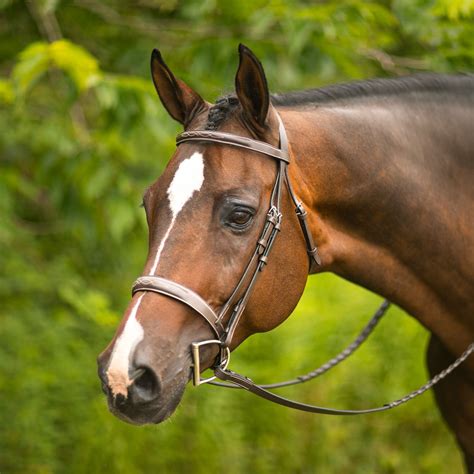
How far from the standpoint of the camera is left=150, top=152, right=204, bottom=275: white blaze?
8.43 feet

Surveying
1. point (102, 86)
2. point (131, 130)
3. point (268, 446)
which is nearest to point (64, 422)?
point (268, 446)

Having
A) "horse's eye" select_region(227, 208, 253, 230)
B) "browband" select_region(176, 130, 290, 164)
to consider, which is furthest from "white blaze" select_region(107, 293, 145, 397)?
"browband" select_region(176, 130, 290, 164)

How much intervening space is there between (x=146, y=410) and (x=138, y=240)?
3.41 meters

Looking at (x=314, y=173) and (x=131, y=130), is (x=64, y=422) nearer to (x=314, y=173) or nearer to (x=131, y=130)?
(x=131, y=130)

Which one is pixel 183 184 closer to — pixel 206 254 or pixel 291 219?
pixel 206 254

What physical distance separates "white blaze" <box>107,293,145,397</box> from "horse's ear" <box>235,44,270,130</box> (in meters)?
0.89

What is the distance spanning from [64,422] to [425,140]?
12.5ft

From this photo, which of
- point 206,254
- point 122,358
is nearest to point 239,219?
point 206,254

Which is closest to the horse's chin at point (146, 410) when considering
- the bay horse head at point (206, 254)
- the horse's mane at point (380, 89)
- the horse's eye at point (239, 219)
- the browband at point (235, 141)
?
the bay horse head at point (206, 254)

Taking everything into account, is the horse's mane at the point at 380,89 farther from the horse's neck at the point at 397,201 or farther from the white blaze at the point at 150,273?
the white blaze at the point at 150,273

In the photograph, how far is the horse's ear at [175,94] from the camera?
291cm

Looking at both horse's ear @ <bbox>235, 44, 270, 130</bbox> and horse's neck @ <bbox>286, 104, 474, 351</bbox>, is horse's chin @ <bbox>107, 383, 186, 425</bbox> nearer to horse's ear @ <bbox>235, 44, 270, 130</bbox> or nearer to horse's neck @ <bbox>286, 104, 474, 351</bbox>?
horse's neck @ <bbox>286, 104, 474, 351</bbox>

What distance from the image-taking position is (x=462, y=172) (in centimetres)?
322

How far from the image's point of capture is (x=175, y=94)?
296cm
